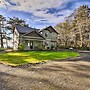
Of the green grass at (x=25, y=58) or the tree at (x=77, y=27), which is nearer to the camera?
the green grass at (x=25, y=58)

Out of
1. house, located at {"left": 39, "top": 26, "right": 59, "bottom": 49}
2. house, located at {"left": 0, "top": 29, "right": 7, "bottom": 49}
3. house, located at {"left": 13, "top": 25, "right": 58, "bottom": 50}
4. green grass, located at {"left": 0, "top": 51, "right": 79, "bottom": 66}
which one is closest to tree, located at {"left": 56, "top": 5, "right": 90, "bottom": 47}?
house, located at {"left": 39, "top": 26, "right": 59, "bottom": 49}

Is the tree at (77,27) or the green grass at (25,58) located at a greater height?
the tree at (77,27)

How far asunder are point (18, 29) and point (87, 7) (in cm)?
2618

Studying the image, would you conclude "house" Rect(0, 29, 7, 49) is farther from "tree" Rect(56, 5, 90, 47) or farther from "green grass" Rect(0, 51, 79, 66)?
"green grass" Rect(0, 51, 79, 66)

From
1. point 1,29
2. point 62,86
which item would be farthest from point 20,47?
point 62,86

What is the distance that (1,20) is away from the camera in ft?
152

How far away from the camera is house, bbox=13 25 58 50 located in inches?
1362

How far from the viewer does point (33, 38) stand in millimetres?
35406

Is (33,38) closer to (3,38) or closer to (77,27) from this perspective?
(3,38)

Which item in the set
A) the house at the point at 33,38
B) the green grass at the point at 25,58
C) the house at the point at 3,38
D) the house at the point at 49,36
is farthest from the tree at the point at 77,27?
the green grass at the point at 25,58

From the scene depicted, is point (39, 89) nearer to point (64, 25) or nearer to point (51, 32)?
point (51, 32)

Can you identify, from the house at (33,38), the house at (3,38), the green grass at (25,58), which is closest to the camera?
the green grass at (25,58)

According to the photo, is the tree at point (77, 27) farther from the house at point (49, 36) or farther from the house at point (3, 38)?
the house at point (3, 38)

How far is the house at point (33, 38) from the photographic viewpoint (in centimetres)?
3459
